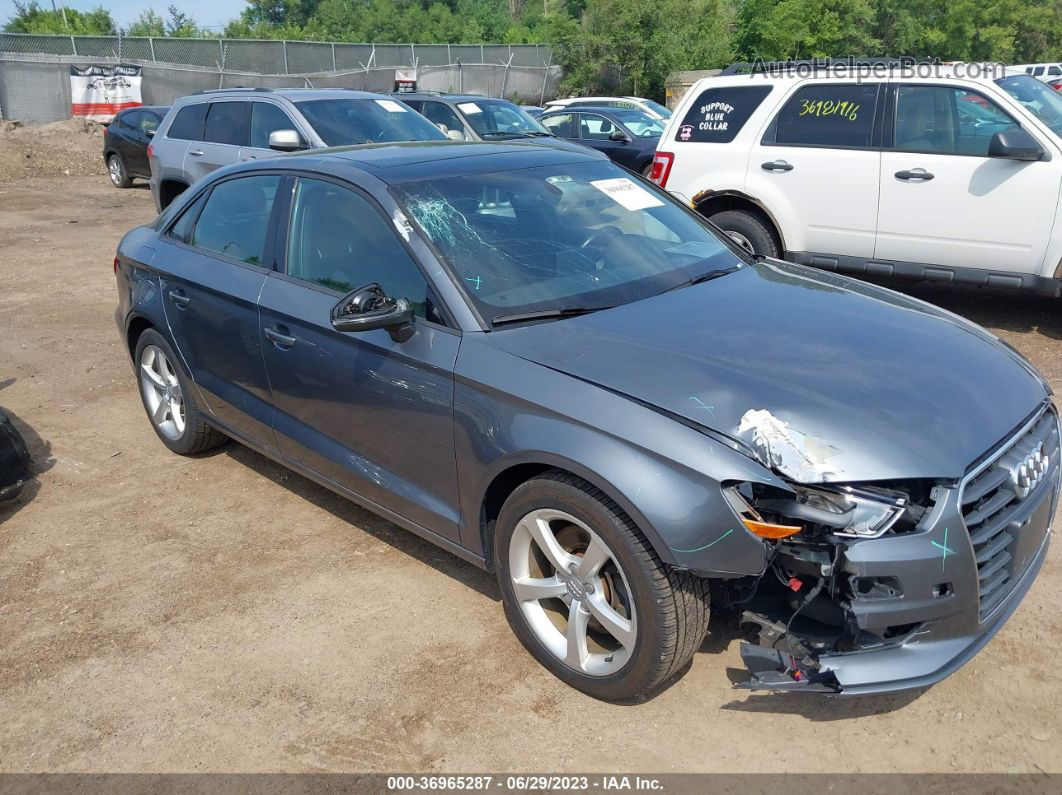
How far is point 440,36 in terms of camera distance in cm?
5634

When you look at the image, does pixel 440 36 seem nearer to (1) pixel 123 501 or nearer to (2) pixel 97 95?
(2) pixel 97 95

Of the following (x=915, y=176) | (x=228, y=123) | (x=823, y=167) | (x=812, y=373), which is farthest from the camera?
(x=228, y=123)

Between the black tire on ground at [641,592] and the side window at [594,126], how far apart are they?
11941 millimetres

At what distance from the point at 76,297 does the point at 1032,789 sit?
29.1ft

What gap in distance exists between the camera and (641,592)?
2.72 meters

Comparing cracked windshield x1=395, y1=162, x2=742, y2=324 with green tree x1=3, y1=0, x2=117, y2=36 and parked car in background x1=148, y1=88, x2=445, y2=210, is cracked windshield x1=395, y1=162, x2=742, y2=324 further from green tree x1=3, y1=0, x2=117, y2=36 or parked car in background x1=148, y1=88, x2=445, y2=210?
green tree x1=3, y1=0, x2=117, y2=36

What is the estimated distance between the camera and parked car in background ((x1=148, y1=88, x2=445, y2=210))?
896cm

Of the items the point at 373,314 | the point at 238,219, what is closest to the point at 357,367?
the point at 373,314

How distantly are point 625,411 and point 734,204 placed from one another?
5546 mm

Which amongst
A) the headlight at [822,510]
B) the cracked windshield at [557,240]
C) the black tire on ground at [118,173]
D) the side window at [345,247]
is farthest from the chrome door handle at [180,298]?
the black tire on ground at [118,173]

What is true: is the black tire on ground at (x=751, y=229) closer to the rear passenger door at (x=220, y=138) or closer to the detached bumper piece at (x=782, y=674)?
the rear passenger door at (x=220, y=138)

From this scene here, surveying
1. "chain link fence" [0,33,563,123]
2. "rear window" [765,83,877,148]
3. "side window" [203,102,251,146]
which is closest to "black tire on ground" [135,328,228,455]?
"side window" [203,102,251,146]

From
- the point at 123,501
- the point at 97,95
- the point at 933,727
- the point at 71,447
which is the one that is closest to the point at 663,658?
the point at 933,727

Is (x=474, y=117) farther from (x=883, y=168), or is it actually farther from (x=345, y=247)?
(x=345, y=247)
